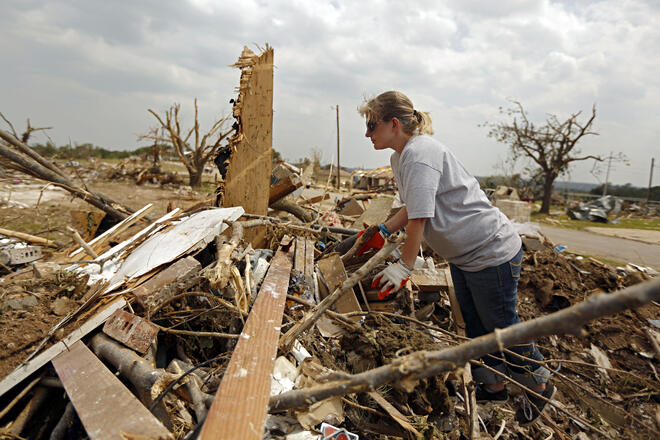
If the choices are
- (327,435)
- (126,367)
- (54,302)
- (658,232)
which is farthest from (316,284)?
(658,232)

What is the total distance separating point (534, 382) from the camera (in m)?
2.09

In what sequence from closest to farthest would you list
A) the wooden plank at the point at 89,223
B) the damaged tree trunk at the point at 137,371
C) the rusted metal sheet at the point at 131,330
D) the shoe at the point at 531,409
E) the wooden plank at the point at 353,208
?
the damaged tree trunk at the point at 137,371 → the rusted metal sheet at the point at 131,330 → the shoe at the point at 531,409 → the wooden plank at the point at 89,223 → the wooden plank at the point at 353,208

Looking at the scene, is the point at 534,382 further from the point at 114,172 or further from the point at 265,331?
the point at 114,172

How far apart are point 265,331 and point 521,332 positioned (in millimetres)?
1101

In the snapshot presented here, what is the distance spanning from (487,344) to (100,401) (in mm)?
1413

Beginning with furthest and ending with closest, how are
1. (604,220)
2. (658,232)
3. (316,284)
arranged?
(604,220) → (658,232) → (316,284)

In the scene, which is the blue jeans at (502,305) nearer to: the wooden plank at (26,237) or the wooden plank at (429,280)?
the wooden plank at (429,280)

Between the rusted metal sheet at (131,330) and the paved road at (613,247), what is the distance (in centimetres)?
702

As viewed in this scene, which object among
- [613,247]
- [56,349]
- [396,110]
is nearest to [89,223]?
[56,349]

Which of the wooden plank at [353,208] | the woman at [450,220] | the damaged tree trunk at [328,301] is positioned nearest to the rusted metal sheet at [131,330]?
the damaged tree trunk at [328,301]

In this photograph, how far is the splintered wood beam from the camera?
1.03 metres

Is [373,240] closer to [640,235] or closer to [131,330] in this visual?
[131,330]

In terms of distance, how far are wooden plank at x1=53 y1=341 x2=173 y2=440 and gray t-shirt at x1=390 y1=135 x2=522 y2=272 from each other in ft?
4.80

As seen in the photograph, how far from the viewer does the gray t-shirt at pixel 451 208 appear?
1790 millimetres
